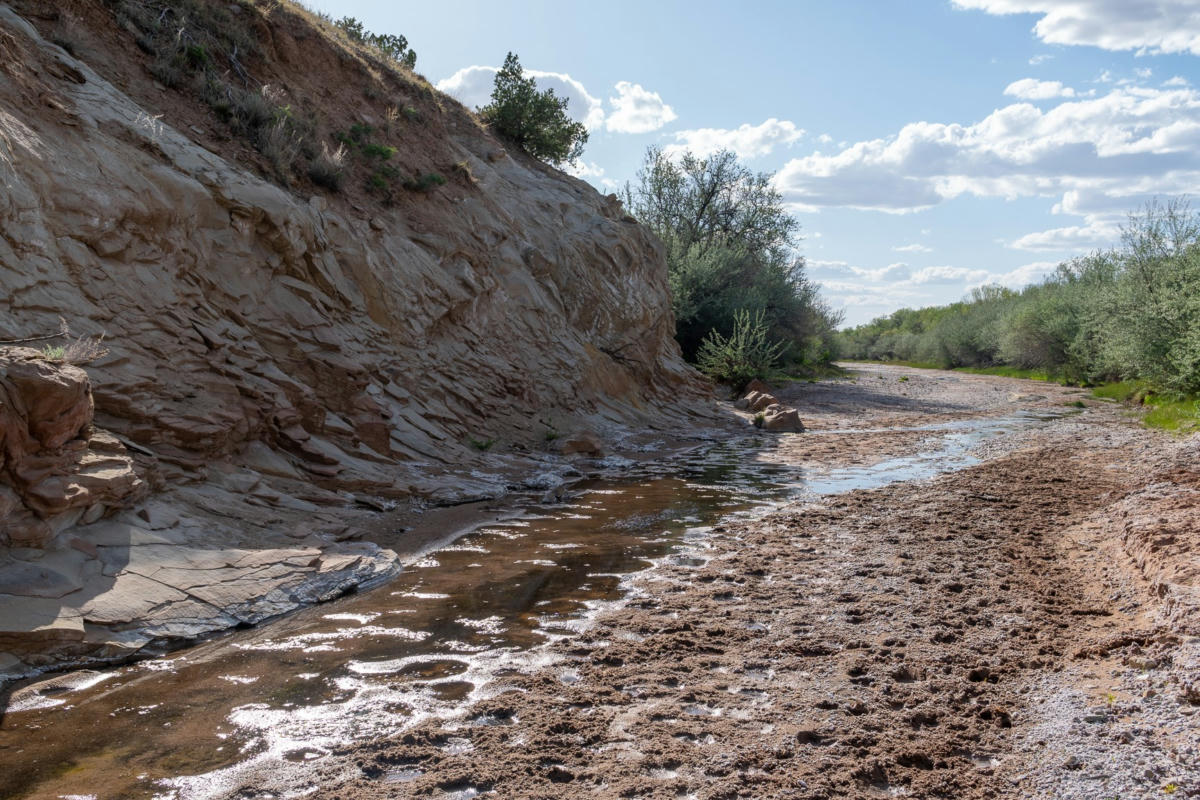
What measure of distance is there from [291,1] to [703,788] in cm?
1786

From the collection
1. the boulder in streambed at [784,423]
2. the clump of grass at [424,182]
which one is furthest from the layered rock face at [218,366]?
the boulder in streambed at [784,423]

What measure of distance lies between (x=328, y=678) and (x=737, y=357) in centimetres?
2090

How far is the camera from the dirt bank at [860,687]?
3.60m

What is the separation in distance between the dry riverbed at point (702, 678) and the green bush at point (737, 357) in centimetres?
1613

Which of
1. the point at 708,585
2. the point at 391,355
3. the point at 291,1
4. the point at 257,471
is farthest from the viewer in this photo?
the point at 291,1

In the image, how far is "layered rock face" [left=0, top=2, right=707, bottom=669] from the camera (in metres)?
5.57

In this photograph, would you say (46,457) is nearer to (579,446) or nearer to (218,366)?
(218,366)

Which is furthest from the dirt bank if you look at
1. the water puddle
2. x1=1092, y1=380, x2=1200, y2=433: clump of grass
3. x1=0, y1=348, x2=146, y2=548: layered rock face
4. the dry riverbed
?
x1=1092, y1=380, x2=1200, y2=433: clump of grass

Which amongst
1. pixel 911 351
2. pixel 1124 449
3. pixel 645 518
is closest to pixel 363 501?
pixel 645 518

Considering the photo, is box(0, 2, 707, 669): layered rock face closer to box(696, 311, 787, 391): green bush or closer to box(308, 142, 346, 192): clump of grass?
box(308, 142, 346, 192): clump of grass

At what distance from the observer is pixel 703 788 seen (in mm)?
3533

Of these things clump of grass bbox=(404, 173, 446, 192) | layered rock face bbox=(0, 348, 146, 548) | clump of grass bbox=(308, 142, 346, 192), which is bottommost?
layered rock face bbox=(0, 348, 146, 548)

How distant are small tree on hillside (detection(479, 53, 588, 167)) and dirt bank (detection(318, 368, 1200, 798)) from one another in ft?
51.5

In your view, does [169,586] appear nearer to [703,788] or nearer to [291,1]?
[703,788]
